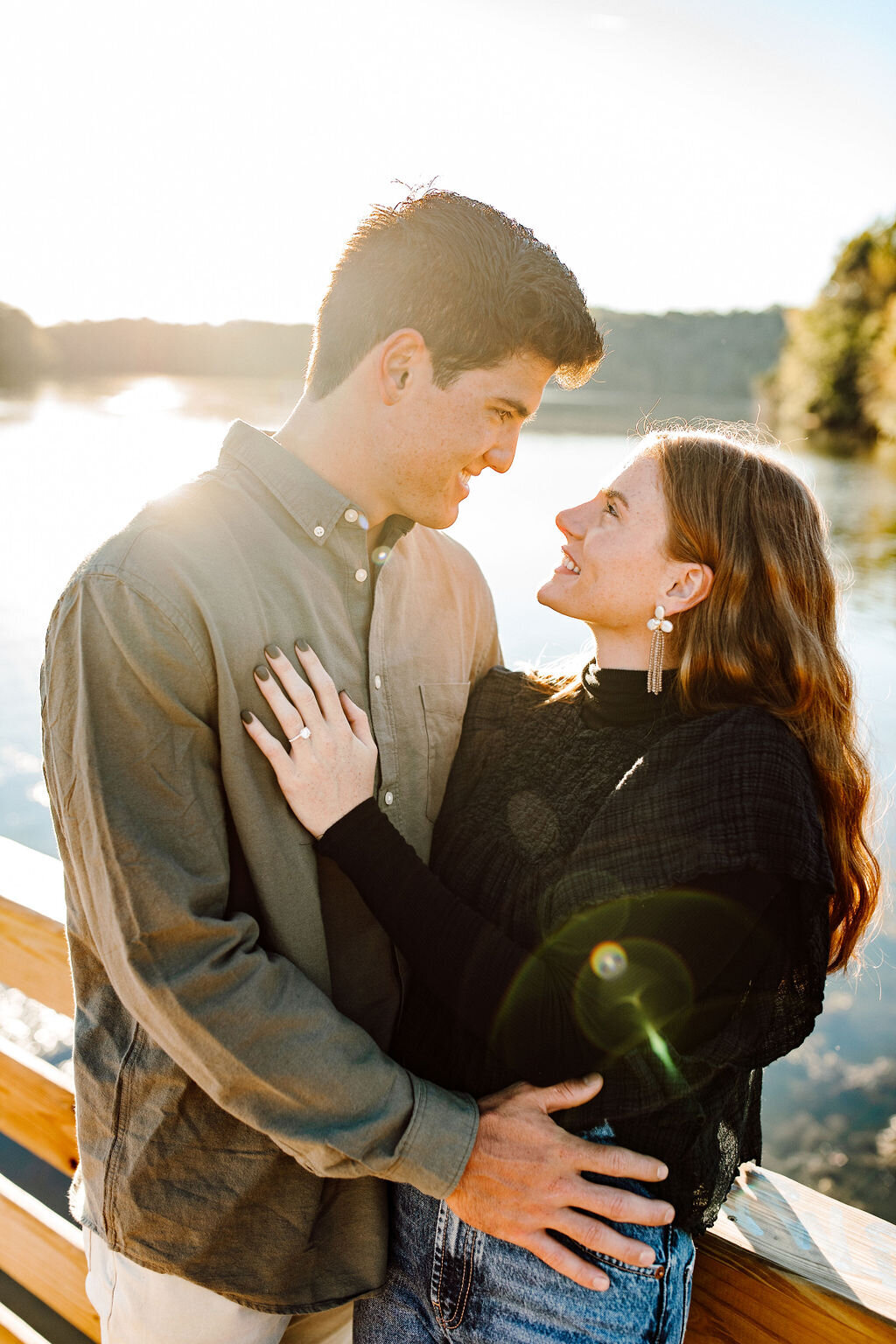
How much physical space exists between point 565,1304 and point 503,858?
0.64 metres

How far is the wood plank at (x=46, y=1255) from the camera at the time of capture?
1.77m

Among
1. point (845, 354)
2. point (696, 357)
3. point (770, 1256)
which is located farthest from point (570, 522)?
point (845, 354)

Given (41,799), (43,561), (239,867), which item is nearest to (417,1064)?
(239,867)

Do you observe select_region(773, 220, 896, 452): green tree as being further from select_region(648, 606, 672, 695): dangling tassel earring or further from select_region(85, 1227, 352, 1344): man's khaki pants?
select_region(85, 1227, 352, 1344): man's khaki pants

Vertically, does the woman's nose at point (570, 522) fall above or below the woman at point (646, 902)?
above

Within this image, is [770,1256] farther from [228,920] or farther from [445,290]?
[445,290]

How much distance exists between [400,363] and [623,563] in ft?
1.86

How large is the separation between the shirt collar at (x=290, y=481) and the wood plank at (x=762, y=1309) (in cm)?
121

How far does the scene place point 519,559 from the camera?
14008mm

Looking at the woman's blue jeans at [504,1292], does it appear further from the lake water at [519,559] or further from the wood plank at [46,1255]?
the wood plank at [46,1255]

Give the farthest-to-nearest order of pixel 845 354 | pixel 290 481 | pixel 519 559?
pixel 845 354, pixel 519 559, pixel 290 481

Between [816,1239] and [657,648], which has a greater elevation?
[657,648]

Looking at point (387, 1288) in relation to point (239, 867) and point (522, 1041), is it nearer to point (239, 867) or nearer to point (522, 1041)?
point (522, 1041)

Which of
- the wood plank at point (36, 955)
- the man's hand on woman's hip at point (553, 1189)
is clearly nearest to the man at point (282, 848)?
the man's hand on woman's hip at point (553, 1189)
